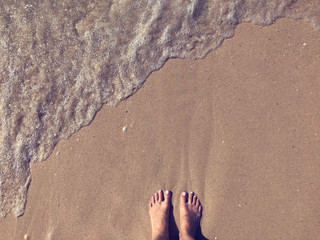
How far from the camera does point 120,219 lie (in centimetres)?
249

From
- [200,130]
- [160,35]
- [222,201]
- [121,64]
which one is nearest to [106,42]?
[121,64]

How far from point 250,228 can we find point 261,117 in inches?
38.3

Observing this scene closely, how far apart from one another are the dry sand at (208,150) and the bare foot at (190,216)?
68mm

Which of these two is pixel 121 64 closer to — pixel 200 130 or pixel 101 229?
pixel 200 130

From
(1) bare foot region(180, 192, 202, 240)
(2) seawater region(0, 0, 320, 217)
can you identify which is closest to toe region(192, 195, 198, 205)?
(1) bare foot region(180, 192, 202, 240)

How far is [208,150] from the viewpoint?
2.46m

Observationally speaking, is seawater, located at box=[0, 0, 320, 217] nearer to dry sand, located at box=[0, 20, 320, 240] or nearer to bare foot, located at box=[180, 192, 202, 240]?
dry sand, located at box=[0, 20, 320, 240]

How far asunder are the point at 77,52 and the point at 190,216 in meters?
1.94

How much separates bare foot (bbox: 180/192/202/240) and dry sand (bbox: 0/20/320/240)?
7 centimetres

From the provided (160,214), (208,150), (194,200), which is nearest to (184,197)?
(194,200)

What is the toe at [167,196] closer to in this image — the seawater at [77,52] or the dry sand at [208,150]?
the dry sand at [208,150]

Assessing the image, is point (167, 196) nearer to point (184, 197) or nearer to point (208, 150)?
point (184, 197)

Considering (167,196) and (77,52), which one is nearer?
(167,196)

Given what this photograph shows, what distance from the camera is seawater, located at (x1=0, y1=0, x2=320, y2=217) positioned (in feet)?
8.65
